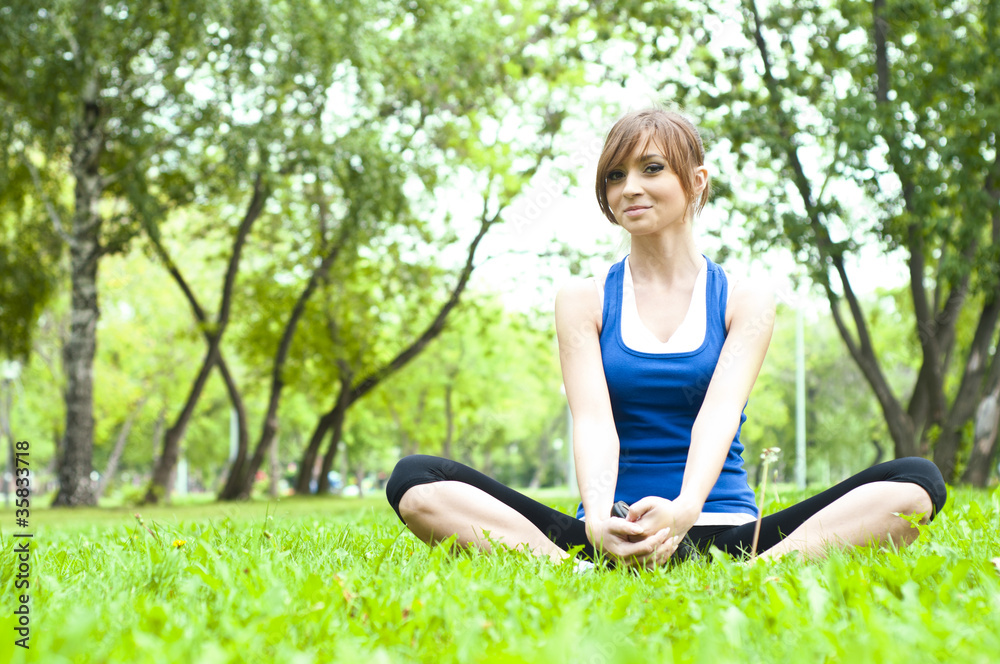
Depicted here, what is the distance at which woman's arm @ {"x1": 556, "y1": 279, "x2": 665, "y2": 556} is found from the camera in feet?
8.79

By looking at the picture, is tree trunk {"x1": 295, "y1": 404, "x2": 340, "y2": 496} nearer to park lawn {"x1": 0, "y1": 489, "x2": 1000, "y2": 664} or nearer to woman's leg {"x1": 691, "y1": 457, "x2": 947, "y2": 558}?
park lawn {"x1": 0, "y1": 489, "x2": 1000, "y2": 664}

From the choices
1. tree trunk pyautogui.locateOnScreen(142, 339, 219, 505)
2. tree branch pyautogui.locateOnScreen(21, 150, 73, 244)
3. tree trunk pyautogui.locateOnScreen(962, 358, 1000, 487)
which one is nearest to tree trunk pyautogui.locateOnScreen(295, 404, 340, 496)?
tree trunk pyautogui.locateOnScreen(142, 339, 219, 505)

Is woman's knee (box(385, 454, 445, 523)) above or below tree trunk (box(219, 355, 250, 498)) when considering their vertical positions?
above

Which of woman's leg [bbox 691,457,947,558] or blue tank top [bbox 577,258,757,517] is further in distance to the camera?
blue tank top [bbox 577,258,757,517]

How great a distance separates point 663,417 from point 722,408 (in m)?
0.27

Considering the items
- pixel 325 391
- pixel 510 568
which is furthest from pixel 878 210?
pixel 325 391

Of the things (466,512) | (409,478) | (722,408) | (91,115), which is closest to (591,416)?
(722,408)

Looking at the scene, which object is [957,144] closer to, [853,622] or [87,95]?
[853,622]

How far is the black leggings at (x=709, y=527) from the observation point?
2.78m

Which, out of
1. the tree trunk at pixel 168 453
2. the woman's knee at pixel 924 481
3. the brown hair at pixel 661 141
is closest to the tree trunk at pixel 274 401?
the tree trunk at pixel 168 453

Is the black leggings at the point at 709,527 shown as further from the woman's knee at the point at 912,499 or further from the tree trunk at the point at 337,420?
the tree trunk at the point at 337,420

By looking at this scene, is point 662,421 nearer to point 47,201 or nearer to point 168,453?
point 47,201

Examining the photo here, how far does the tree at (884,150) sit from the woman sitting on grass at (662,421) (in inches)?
243

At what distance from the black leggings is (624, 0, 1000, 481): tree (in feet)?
21.0
